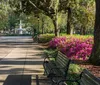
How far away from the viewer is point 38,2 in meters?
37.3

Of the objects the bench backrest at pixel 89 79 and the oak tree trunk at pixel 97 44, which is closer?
the bench backrest at pixel 89 79

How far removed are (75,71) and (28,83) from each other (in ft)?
6.47

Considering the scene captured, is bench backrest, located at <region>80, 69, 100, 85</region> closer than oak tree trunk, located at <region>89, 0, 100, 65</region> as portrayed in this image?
Yes

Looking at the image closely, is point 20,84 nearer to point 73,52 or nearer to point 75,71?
point 75,71

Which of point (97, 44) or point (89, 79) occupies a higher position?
point (89, 79)

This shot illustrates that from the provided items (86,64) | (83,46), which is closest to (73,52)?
(83,46)

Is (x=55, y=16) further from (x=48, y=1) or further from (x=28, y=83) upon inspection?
(x=28, y=83)

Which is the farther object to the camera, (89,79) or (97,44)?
(97,44)

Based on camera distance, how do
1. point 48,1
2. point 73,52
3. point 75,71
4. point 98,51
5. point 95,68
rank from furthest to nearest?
point 48,1, point 73,52, point 98,51, point 95,68, point 75,71

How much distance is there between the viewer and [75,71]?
1164 centimetres

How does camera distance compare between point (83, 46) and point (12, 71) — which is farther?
point (83, 46)

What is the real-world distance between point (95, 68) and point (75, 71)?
4.81 ft

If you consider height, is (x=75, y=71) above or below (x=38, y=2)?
below

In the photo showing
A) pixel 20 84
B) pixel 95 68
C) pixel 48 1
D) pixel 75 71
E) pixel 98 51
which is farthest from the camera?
pixel 48 1
